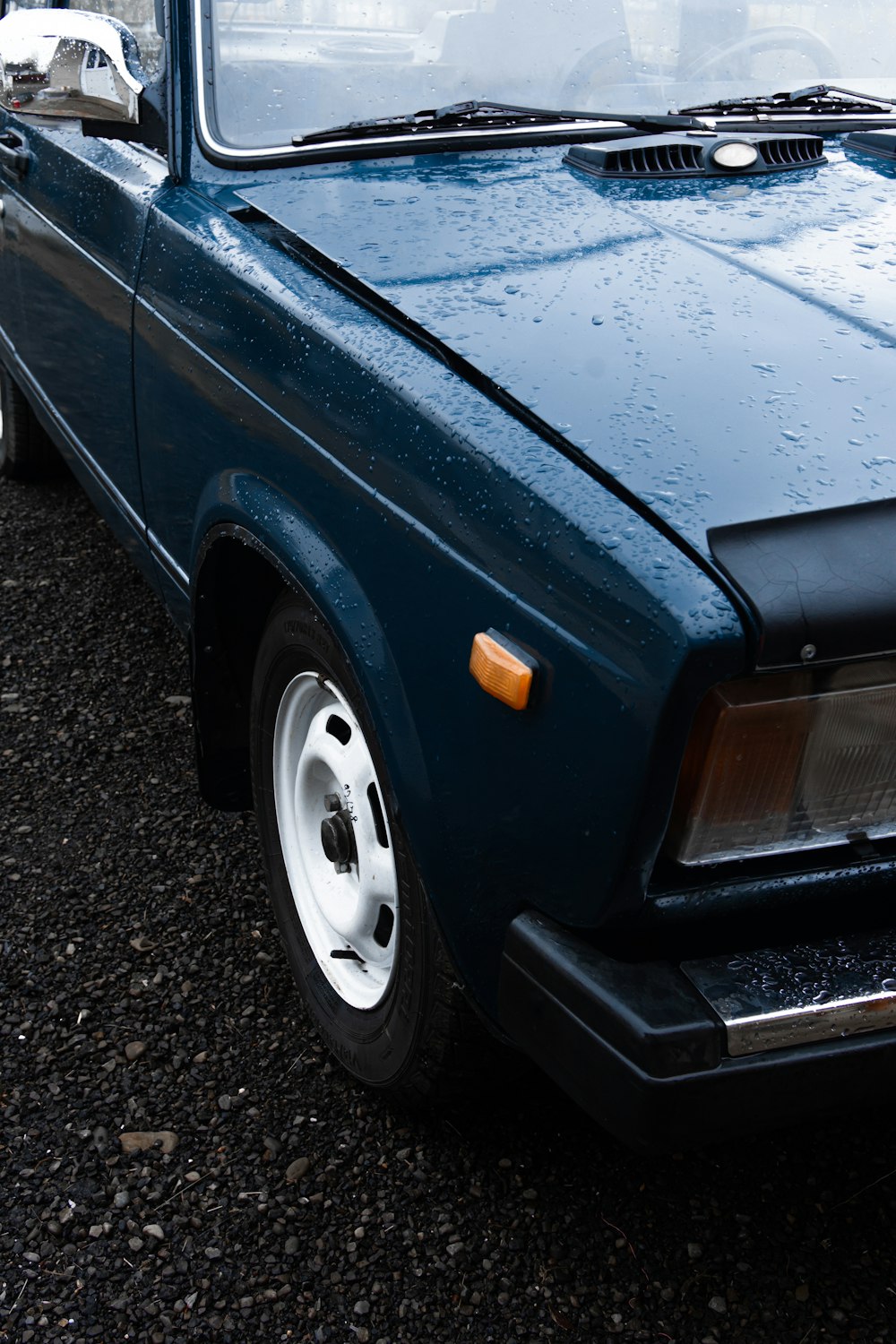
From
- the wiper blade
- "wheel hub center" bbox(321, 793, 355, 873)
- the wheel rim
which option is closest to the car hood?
the wiper blade

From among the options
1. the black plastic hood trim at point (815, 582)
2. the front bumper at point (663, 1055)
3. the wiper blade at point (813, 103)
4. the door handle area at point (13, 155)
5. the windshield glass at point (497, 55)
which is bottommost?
the front bumper at point (663, 1055)

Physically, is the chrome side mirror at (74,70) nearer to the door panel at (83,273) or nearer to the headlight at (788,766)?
the door panel at (83,273)

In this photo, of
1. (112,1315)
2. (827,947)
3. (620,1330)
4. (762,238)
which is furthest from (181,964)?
(762,238)

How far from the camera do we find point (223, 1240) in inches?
75.4

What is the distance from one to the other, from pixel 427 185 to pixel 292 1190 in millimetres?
1704

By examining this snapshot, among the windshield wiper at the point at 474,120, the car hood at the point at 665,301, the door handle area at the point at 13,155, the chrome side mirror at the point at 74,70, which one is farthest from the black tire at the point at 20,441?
the car hood at the point at 665,301

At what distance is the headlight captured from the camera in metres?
1.36

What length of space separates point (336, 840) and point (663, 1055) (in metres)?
0.87

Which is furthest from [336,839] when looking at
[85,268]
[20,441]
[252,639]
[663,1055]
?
[20,441]

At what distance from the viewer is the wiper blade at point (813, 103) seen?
2.57m

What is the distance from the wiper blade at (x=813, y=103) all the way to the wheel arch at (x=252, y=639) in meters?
1.36

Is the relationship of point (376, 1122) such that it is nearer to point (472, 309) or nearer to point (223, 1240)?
point (223, 1240)

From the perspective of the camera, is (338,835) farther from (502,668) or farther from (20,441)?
(20,441)

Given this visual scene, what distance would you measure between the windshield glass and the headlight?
1530 millimetres
